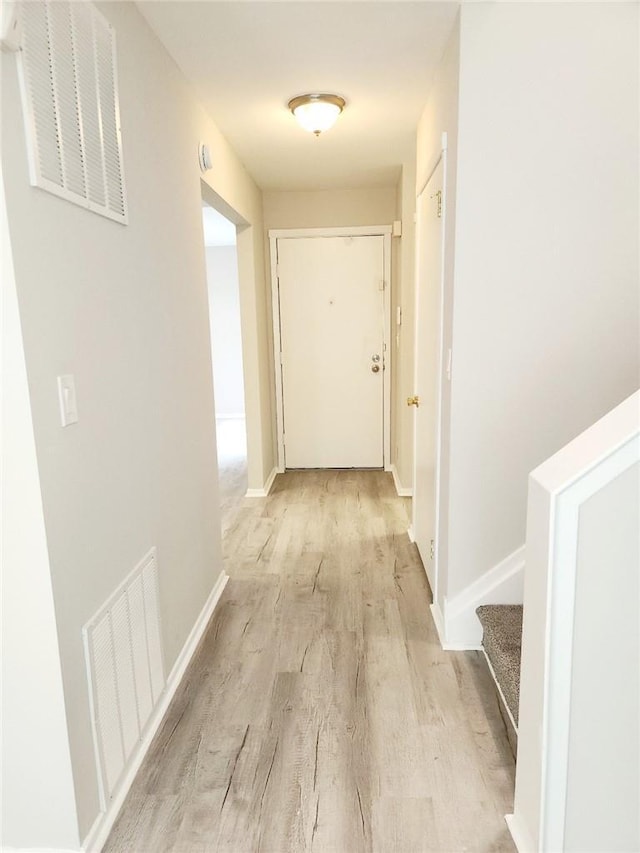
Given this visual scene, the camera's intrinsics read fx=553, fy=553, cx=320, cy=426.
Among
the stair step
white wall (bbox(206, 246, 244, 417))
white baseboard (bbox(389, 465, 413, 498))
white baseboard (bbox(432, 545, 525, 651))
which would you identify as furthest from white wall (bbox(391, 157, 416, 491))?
white wall (bbox(206, 246, 244, 417))

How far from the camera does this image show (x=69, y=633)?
1303 millimetres

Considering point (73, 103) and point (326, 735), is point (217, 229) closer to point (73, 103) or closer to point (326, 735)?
point (73, 103)

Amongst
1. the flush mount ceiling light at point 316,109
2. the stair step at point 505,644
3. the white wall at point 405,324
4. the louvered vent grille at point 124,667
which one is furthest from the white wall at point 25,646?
the white wall at point 405,324

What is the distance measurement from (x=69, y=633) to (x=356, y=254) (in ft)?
12.8

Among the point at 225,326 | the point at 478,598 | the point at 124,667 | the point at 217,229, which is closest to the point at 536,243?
the point at 478,598

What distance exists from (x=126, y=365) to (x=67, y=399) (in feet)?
1.32

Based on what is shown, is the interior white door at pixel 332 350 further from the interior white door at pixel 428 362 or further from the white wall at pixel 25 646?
the white wall at pixel 25 646

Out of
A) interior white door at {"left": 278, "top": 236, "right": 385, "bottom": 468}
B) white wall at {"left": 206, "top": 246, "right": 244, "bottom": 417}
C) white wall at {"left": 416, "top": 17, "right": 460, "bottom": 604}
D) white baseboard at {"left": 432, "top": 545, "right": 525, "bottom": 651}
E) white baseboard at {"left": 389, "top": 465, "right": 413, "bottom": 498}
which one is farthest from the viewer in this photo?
white wall at {"left": 206, "top": 246, "right": 244, "bottom": 417}

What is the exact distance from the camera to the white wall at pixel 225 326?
7094 mm

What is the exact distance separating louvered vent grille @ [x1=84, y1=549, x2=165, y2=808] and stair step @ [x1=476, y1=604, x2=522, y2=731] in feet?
3.75

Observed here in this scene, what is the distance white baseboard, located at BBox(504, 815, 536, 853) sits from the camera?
4.40ft

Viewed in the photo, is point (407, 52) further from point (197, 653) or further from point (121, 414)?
point (197, 653)

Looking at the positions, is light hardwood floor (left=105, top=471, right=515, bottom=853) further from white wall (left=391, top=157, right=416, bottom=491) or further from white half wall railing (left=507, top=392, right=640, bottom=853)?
white wall (left=391, top=157, right=416, bottom=491)

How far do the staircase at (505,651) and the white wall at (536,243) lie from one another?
0.27 m
